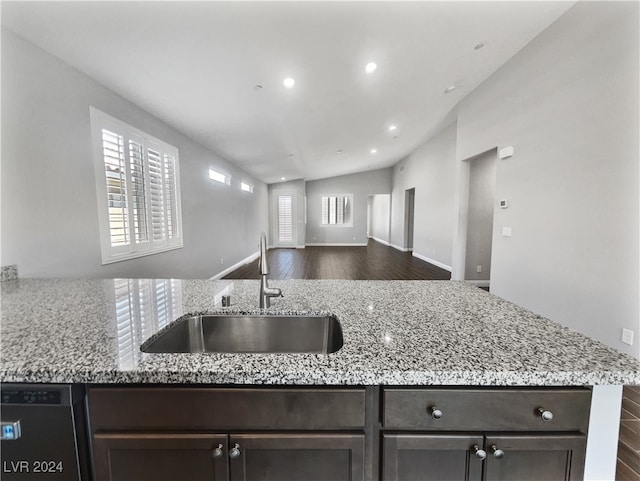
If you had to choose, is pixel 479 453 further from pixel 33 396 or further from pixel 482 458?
pixel 33 396

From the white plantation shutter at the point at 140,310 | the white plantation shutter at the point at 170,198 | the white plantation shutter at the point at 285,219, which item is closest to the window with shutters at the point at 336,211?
the white plantation shutter at the point at 285,219

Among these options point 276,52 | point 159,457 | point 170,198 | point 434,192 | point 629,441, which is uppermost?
point 276,52

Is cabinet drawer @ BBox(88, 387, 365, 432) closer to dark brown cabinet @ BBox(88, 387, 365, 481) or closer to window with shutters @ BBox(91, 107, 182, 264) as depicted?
dark brown cabinet @ BBox(88, 387, 365, 481)

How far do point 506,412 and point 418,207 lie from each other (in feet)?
23.4

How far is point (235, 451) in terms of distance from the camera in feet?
2.14

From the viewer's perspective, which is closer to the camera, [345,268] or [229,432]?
[229,432]

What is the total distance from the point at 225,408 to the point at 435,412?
540mm

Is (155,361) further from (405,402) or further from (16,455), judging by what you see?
(405,402)

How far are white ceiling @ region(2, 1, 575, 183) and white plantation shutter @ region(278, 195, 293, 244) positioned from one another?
5.29 metres

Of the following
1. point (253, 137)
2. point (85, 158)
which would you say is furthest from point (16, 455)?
point (253, 137)

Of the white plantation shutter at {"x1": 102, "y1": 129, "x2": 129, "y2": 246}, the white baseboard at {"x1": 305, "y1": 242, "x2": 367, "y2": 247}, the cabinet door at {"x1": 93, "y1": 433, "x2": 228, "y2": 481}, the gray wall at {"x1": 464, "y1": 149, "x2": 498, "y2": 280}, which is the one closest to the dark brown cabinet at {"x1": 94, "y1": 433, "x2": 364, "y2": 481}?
the cabinet door at {"x1": 93, "y1": 433, "x2": 228, "y2": 481}

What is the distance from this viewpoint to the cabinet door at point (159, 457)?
0.67 m

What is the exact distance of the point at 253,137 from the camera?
13.7 feet

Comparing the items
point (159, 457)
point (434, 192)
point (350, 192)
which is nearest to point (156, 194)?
point (159, 457)
